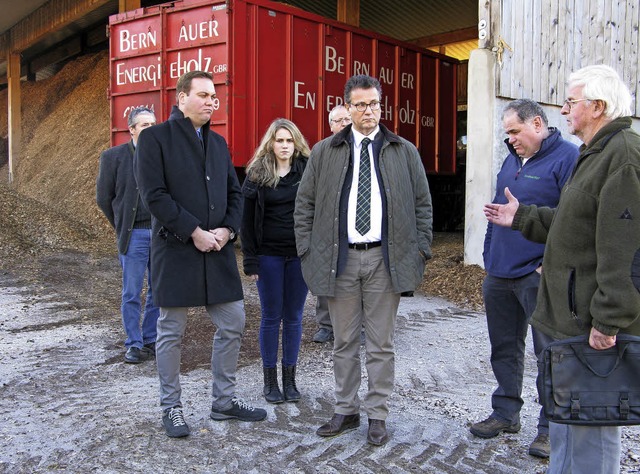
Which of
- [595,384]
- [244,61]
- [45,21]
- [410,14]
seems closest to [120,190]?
[595,384]

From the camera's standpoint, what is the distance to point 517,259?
341 cm

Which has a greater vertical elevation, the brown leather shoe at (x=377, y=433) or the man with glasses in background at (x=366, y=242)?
the man with glasses in background at (x=366, y=242)

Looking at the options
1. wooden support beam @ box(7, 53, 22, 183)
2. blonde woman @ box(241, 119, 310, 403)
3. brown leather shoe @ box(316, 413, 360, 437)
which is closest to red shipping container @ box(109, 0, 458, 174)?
blonde woman @ box(241, 119, 310, 403)

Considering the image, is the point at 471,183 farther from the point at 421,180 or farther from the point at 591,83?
the point at 591,83

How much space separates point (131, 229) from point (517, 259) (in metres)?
2.88

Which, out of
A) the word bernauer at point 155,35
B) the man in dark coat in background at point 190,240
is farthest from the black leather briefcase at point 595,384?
the word bernauer at point 155,35

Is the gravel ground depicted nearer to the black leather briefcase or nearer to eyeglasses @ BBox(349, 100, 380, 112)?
the black leather briefcase

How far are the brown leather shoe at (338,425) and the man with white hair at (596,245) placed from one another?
121 centimetres

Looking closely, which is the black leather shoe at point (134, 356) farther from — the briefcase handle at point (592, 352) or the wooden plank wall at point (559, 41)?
the wooden plank wall at point (559, 41)

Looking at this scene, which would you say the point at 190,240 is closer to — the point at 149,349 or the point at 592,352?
the point at 149,349

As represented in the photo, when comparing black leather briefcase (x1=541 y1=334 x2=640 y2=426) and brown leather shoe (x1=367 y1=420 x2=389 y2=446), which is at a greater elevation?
black leather briefcase (x1=541 y1=334 x2=640 y2=426)

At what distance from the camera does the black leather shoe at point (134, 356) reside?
4.88m

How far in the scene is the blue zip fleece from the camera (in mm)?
3336

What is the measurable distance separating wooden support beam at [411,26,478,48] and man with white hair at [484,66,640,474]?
59.7ft
